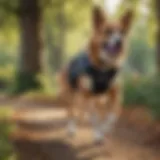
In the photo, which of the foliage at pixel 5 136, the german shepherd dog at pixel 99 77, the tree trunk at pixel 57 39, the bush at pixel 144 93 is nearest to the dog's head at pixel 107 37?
the german shepherd dog at pixel 99 77

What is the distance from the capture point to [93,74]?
1887mm

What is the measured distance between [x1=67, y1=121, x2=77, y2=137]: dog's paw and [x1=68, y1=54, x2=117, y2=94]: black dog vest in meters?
0.15

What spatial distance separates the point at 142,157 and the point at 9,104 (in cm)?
82

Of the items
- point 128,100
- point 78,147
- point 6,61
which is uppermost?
point 6,61

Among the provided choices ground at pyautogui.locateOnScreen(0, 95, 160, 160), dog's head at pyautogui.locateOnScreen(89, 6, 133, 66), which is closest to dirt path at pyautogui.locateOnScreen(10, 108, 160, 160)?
ground at pyautogui.locateOnScreen(0, 95, 160, 160)

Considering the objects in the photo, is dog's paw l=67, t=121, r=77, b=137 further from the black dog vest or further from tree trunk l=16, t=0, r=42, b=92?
tree trunk l=16, t=0, r=42, b=92

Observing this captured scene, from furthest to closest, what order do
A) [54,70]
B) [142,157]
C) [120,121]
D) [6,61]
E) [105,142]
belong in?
[6,61] → [54,70] → [120,121] → [105,142] → [142,157]

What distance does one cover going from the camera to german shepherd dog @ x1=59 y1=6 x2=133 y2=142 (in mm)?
1810

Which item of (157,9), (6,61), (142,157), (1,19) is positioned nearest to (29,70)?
(6,61)

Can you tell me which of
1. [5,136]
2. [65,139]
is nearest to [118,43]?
[65,139]

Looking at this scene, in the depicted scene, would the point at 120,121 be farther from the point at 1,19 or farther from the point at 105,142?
the point at 1,19

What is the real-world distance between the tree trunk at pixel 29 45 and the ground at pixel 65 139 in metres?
0.27

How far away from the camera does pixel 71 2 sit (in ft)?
8.38

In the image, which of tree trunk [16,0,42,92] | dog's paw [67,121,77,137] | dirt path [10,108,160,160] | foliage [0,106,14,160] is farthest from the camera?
tree trunk [16,0,42,92]
